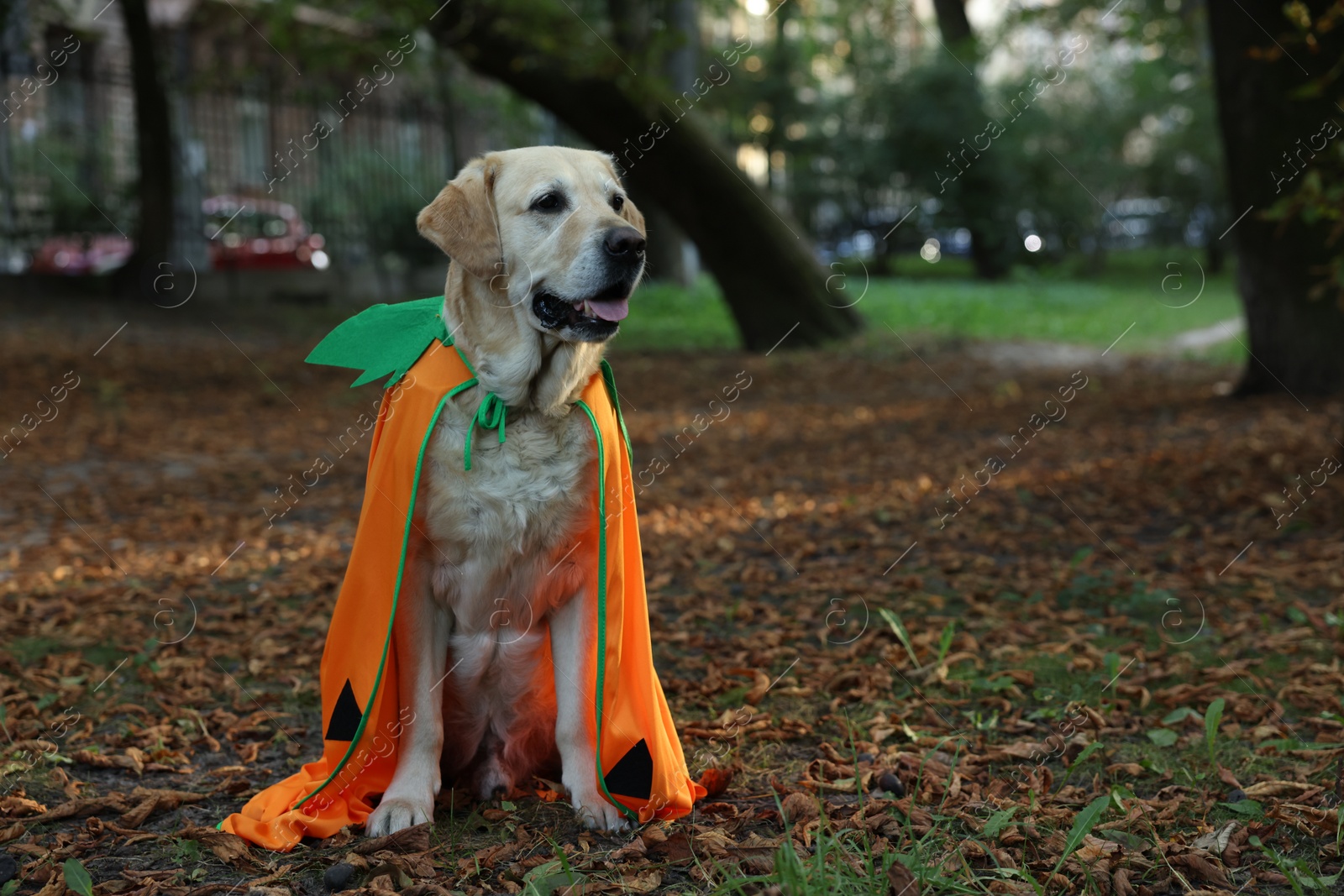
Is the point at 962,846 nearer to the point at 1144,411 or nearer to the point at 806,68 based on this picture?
the point at 1144,411

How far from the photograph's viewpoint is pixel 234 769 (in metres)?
3.49

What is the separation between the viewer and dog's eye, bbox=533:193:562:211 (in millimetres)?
3143

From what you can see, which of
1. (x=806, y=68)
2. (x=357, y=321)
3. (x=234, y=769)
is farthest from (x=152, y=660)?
(x=806, y=68)

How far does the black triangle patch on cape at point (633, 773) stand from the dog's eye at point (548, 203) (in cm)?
149

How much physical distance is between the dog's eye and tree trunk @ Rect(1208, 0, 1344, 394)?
7230mm

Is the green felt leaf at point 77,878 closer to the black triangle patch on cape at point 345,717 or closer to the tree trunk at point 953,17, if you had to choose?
the black triangle patch on cape at point 345,717

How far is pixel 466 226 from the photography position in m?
3.08

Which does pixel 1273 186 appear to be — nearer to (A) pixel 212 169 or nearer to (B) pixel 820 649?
(B) pixel 820 649

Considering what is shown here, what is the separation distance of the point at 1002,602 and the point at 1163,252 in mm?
35224

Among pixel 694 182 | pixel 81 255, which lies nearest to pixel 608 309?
pixel 694 182

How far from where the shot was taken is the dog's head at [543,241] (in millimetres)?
3047

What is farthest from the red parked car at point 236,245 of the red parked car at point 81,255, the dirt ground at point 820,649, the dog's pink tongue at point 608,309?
the dog's pink tongue at point 608,309

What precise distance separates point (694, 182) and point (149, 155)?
7732mm

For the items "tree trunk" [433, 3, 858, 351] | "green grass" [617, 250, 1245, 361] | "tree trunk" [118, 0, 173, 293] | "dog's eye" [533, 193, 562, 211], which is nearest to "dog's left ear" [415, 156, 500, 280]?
"dog's eye" [533, 193, 562, 211]
